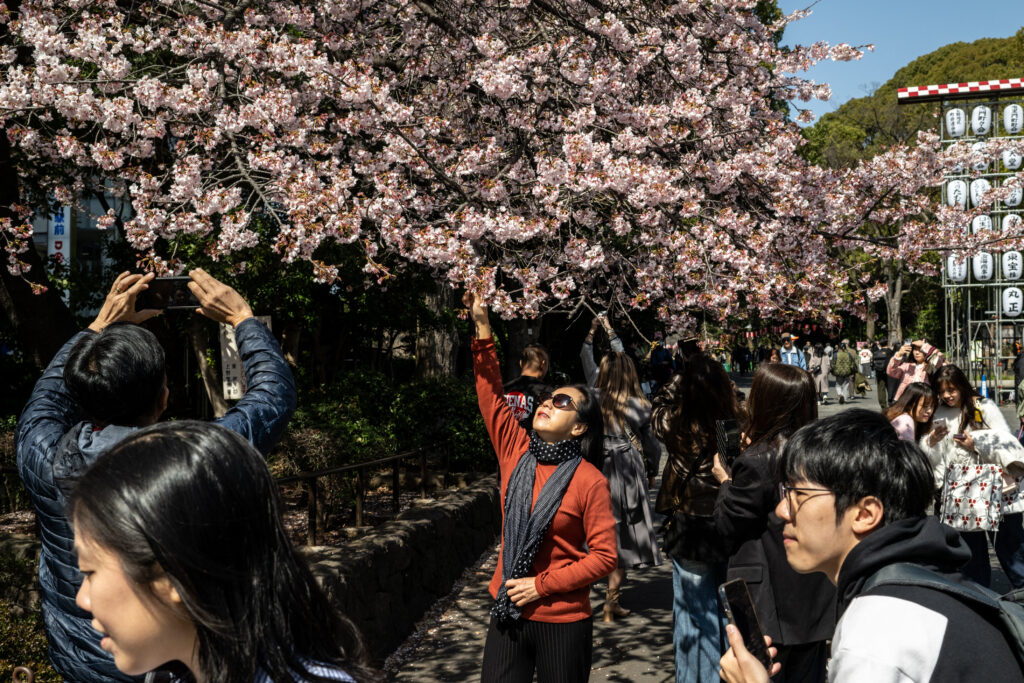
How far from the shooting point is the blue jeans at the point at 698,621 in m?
4.66

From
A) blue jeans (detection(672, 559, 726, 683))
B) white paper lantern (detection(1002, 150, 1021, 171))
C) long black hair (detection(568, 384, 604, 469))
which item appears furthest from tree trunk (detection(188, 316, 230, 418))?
white paper lantern (detection(1002, 150, 1021, 171))

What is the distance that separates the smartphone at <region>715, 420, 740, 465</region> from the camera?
4113mm

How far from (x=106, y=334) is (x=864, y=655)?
1980 millimetres

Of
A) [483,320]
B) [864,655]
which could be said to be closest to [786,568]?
[483,320]

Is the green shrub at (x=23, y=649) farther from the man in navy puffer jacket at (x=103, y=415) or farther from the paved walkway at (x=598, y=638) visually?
the paved walkway at (x=598, y=638)

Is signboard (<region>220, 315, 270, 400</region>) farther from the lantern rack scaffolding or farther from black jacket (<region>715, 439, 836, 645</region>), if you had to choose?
the lantern rack scaffolding

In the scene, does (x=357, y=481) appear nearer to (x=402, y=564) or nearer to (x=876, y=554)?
(x=402, y=564)

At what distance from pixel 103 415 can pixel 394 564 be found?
418cm

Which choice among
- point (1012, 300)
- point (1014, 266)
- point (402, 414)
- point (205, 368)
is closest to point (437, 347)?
point (402, 414)

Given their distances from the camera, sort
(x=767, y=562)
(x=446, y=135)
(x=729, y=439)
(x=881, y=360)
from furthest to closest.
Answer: (x=881, y=360) → (x=446, y=135) → (x=729, y=439) → (x=767, y=562)

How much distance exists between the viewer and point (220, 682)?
135 centimetres

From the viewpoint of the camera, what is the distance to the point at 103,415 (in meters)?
2.44

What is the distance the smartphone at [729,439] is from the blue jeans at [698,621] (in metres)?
0.79

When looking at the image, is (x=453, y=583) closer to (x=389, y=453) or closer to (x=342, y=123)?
(x=389, y=453)
